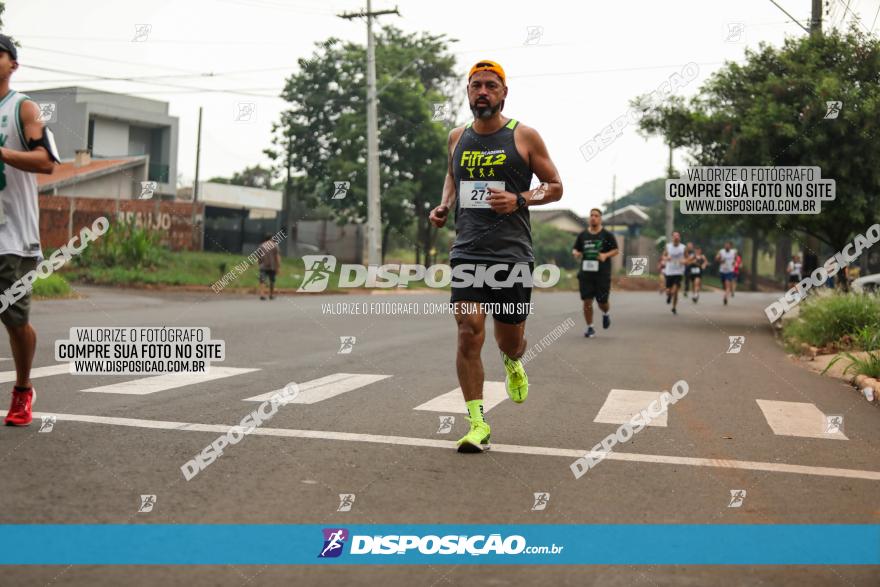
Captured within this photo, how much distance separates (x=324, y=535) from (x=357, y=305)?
60.9 feet

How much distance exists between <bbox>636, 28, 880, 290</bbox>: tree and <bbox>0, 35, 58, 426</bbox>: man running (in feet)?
44.3

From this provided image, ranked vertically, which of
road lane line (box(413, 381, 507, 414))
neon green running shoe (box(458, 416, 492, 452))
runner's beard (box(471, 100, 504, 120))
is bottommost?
road lane line (box(413, 381, 507, 414))

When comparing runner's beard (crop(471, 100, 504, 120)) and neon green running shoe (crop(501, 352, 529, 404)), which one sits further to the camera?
neon green running shoe (crop(501, 352, 529, 404))

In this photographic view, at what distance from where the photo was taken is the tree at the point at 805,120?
16.1m

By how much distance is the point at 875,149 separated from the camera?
16.0 metres

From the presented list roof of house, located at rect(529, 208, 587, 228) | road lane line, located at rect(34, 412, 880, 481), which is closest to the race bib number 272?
road lane line, located at rect(34, 412, 880, 481)

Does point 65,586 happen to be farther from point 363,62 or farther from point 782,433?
point 363,62

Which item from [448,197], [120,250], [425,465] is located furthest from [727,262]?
[425,465]

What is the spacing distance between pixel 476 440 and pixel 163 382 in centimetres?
370

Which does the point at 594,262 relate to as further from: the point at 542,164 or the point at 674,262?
the point at 542,164

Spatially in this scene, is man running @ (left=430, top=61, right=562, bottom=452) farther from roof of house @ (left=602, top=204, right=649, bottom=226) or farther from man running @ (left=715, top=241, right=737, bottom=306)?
roof of house @ (left=602, top=204, right=649, bottom=226)

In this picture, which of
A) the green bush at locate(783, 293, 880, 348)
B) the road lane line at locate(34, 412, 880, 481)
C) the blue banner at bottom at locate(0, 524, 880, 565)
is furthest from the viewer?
the green bush at locate(783, 293, 880, 348)

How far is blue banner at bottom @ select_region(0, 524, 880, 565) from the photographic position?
338 cm

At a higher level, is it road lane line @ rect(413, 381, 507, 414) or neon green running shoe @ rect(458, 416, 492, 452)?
neon green running shoe @ rect(458, 416, 492, 452)
